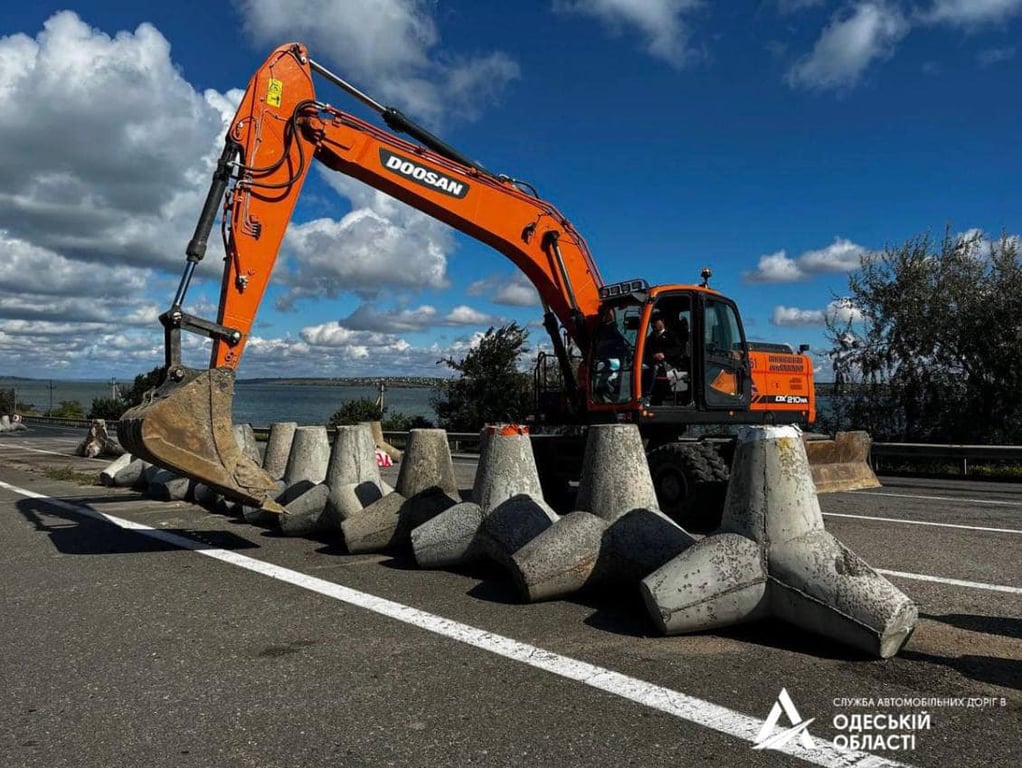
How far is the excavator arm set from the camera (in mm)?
7242

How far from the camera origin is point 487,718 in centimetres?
374

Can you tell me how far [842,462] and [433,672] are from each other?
37.1ft

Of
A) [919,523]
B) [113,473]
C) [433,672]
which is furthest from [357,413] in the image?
[433,672]

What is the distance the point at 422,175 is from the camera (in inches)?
430

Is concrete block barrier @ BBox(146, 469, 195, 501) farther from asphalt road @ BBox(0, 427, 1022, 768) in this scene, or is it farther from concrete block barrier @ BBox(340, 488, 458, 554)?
concrete block barrier @ BBox(340, 488, 458, 554)

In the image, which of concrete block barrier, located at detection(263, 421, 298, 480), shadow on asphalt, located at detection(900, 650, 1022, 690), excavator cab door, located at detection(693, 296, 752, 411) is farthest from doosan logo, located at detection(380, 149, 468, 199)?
shadow on asphalt, located at detection(900, 650, 1022, 690)

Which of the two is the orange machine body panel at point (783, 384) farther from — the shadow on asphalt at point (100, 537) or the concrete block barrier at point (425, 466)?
the shadow on asphalt at point (100, 537)

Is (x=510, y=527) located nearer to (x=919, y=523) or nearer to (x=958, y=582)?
(x=958, y=582)

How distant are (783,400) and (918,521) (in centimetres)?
291

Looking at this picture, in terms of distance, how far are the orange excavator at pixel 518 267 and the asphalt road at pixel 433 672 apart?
4.74 feet

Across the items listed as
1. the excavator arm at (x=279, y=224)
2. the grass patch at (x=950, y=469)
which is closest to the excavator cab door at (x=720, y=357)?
the excavator arm at (x=279, y=224)

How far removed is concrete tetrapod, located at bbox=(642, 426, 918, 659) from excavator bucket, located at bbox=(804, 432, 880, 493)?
840cm

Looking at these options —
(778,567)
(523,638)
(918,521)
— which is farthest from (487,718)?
(918,521)

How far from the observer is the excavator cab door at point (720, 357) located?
10.7 meters
